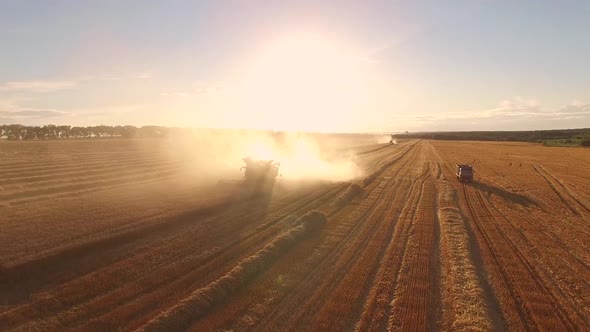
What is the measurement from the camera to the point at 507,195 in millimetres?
26375

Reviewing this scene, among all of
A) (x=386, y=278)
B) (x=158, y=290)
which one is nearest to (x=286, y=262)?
(x=386, y=278)

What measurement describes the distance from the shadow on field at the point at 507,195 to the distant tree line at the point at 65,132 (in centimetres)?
8498

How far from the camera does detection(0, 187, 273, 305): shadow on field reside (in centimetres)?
1027

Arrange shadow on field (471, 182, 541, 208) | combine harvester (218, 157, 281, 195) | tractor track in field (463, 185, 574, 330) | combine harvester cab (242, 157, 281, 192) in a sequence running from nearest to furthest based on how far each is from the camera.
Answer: tractor track in field (463, 185, 574, 330) < shadow on field (471, 182, 541, 208) < combine harvester (218, 157, 281, 195) < combine harvester cab (242, 157, 281, 192)

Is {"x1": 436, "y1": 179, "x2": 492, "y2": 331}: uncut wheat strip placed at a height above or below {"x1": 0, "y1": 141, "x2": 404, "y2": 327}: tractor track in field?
below

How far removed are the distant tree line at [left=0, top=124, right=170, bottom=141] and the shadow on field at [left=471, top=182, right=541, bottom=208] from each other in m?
85.0

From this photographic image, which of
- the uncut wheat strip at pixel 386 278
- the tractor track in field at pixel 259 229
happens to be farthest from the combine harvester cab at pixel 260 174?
the uncut wheat strip at pixel 386 278

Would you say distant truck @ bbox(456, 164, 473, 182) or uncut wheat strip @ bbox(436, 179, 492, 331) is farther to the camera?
distant truck @ bbox(456, 164, 473, 182)

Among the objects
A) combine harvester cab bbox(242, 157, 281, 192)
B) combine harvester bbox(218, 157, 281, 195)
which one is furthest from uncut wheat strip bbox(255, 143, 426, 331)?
combine harvester cab bbox(242, 157, 281, 192)

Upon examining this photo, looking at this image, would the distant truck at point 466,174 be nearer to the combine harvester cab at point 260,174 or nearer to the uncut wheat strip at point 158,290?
the combine harvester cab at point 260,174

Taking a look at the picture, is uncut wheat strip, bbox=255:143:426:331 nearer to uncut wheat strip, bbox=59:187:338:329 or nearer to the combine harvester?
uncut wheat strip, bbox=59:187:338:329

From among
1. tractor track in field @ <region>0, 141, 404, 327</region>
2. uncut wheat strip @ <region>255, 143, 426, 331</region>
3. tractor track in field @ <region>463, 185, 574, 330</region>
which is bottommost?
tractor track in field @ <region>463, 185, 574, 330</region>

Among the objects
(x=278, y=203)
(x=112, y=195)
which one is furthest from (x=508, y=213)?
(x=112, y=195)

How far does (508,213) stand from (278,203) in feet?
40.7
